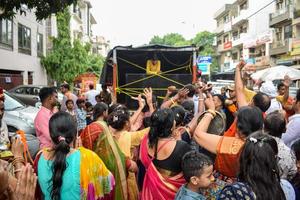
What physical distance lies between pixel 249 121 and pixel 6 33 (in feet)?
68.4

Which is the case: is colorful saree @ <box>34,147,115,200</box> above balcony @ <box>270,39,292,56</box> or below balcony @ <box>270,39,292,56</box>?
below

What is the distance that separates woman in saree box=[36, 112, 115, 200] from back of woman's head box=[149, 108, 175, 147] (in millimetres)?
565

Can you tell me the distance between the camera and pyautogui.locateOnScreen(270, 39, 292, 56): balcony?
1237 inches

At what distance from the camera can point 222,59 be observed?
60.3 m

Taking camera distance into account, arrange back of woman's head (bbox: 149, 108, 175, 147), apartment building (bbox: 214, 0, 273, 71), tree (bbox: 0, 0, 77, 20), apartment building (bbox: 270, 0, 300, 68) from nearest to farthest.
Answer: back of woman's head (bbox: 149, 108, 175, 147), tree (bbox: 0, 0, 77, 20), apartment building (bbox: 270, 0, 300, 68), apartment building (bbox: 214, 0, 273, 71)

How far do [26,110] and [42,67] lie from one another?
19031mm

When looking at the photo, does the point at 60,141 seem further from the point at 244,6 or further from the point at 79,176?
the point at 244,6

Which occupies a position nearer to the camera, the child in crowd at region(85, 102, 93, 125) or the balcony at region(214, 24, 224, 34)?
the child in crowd at region(85, 102, 93, 125)

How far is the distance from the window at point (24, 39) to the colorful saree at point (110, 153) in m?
21.6

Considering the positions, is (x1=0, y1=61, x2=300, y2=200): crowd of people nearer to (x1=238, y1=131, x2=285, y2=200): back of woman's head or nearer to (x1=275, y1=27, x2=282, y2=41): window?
(x1=238, y1=131, x2=285, y2=200): back of woman's head

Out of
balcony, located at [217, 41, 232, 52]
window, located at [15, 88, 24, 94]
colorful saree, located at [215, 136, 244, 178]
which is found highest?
balcony, located at [217, 41, 232, 52]

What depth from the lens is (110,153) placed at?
12.9ft

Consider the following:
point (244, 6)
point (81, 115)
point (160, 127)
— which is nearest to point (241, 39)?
point (244, 6)

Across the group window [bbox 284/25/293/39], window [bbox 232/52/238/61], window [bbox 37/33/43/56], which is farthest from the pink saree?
window [bbox 232/52/238/61]
